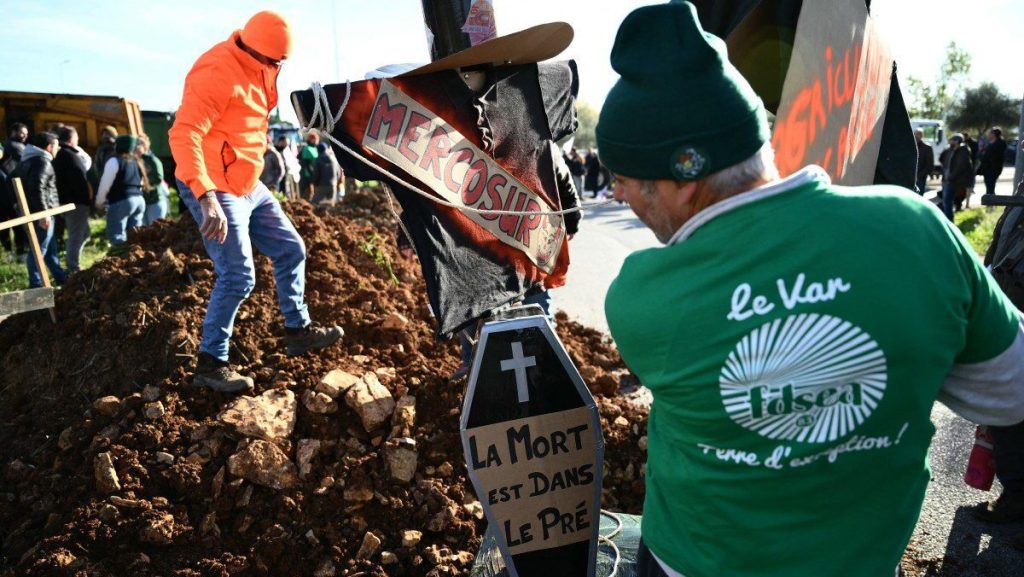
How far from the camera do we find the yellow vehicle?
15602 millimetres

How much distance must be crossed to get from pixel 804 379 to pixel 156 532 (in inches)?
110

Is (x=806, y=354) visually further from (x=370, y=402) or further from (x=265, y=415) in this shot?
(x=265, y=415)

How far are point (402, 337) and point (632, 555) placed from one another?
2.02 m

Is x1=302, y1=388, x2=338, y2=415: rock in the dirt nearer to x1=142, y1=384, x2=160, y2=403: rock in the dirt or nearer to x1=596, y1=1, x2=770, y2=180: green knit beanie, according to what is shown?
x1=142, y1=384, x2=160, y2=403: rock in the dirt

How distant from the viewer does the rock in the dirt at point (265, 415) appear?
11.1 ft

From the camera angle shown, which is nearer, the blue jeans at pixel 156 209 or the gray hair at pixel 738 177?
the gray hair at pixel 738 177

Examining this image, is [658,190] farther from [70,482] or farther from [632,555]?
[70,482]

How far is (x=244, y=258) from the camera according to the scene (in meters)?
3.80

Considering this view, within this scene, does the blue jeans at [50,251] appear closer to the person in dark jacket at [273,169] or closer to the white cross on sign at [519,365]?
the person in dark jacket at [273,169]

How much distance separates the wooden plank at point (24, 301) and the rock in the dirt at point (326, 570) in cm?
299

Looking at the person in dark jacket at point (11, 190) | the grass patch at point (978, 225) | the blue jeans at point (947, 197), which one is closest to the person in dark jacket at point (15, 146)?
the person in dark jacket at point (11, 190)

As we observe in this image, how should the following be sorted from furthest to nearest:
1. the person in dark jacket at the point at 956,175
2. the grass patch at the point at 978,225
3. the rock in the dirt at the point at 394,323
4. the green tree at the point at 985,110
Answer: the green tree at the point at 985,110 < the person in dark jacket at the point at 956,175 < the grass patch at the point at 978,225 < the rock in the dirt at the point at 394,323

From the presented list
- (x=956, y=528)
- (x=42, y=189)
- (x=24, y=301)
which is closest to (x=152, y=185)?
(x=42, y=189)

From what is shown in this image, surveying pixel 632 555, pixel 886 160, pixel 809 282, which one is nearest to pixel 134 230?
pixel 632 555
